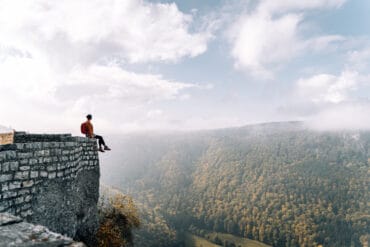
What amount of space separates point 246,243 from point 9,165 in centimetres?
20621

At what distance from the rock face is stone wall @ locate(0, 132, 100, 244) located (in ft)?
13.3

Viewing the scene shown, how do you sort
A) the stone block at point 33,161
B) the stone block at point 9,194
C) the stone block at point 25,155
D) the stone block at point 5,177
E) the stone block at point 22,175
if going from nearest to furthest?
the stone block at point 5,177 → the stone block at point 9,194 → the stone block at point 22,175 → the stone block at point 25,155 → the stone block at point 33,161

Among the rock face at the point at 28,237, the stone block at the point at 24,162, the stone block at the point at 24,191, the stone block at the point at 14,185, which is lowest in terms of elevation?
the stone block at the point at 24,191

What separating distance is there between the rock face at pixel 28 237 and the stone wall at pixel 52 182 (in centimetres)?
406

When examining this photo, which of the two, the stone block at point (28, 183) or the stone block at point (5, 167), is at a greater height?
the stone block at point (5, 167)

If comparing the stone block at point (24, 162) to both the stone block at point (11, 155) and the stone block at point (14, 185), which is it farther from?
the stone block at point (14, 185)

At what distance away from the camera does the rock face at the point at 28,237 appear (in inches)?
143

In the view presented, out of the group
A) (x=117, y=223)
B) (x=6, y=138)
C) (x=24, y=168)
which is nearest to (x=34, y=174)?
(x=24, y=168)

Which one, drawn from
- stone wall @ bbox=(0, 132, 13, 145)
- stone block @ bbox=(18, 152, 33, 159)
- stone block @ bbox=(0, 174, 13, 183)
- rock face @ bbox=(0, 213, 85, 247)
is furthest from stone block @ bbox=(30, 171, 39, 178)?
rock face @ bbox=(0, 213, 85, 247)

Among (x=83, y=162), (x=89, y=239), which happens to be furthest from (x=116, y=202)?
(x=83, y=162)

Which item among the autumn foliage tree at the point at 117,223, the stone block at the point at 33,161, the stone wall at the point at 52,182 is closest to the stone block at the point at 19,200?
the stone wall at the point at 52,182

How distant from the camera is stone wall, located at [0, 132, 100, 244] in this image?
26.0ft

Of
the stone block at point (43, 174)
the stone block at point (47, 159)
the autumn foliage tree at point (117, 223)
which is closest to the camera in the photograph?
the stone block at point (43, 174)

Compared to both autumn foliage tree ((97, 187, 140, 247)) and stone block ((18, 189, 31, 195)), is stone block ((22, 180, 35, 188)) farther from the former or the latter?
autumn foliage tree ((97, 187, 140, 247))
